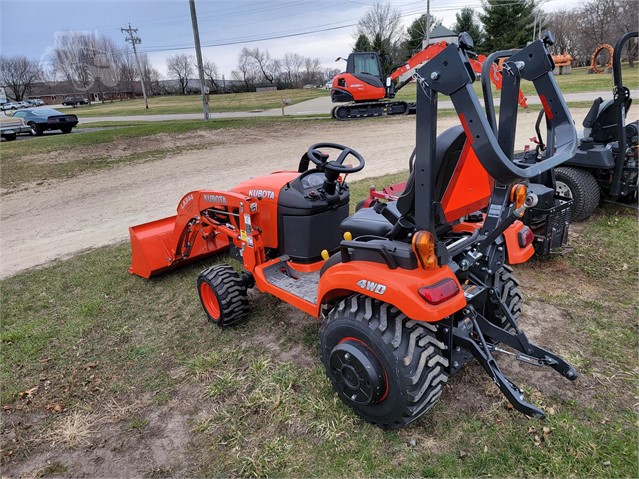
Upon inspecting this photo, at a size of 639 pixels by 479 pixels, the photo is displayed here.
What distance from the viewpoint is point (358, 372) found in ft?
8.37

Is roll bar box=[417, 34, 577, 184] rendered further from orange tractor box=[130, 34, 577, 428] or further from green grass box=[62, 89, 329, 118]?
green grass box=[62, 89, 329, 118]

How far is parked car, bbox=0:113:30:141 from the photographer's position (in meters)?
18.8

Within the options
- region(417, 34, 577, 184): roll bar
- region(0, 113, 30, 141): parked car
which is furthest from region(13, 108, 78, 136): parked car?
region(417, 34, 577, 184): roll bar

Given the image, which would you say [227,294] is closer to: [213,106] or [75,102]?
[213,106]

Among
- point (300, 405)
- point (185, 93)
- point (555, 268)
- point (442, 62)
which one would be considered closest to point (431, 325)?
point (300, 405)

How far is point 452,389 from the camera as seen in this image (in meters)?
2.98

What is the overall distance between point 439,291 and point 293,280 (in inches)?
63.6

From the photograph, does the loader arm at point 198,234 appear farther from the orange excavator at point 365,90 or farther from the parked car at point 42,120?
the parked car at point 42,120

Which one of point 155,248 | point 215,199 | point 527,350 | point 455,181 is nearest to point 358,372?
point 527,350

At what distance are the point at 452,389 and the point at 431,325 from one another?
752mm

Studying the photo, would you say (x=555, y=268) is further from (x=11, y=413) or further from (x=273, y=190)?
(x=11, y=413)

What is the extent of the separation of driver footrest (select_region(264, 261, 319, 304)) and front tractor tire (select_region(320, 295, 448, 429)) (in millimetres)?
724

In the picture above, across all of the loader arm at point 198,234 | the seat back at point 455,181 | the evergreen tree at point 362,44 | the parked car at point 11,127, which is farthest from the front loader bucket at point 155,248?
the evergreen tree at point 362,44

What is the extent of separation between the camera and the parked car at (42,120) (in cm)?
1994
